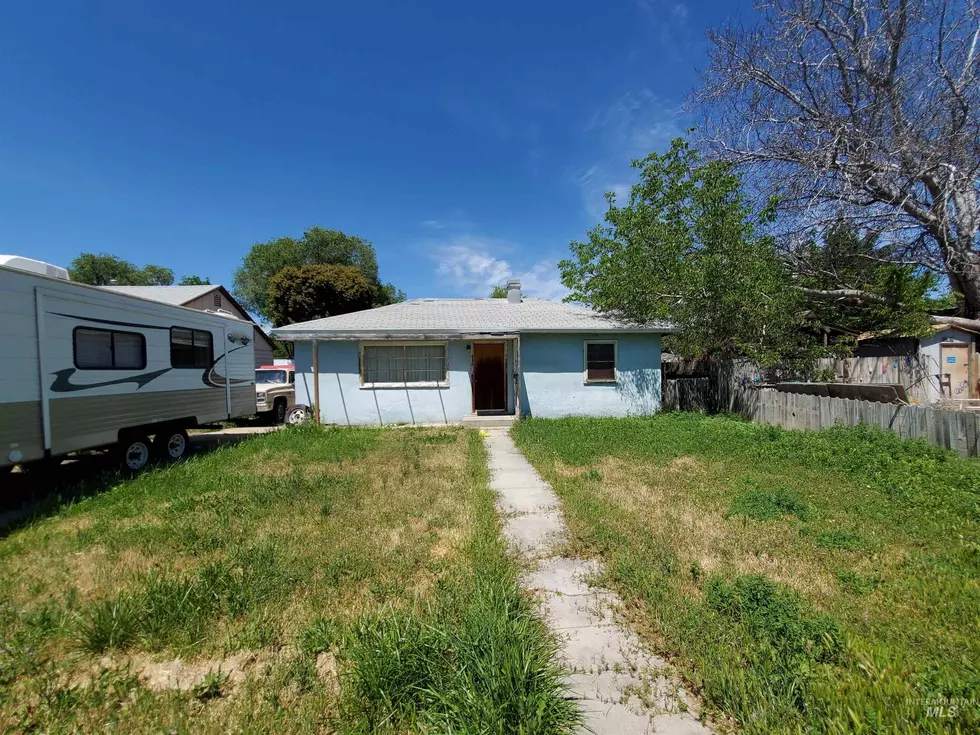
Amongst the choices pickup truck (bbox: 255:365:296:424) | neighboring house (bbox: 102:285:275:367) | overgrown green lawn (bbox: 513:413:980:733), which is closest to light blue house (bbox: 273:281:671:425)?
pickup truck (bbox: 255:365:296:424)

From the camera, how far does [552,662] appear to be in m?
2.33

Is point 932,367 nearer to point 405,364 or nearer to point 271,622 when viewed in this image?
point 405,364

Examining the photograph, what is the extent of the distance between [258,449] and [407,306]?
7563mm

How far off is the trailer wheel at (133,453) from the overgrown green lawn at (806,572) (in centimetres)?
705

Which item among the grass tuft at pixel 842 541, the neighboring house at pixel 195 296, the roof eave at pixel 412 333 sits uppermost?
the neighboring house at pixel 195 296

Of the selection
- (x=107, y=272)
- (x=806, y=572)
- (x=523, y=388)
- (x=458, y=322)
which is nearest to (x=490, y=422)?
(x=523, y=388)

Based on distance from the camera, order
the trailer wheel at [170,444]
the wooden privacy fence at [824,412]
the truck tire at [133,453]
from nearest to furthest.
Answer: the wooden privacy fence at [824,412]
the truck tire at [133,453]
the trailer wheel at [170,444]

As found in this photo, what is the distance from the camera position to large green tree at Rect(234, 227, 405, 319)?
32875 mm

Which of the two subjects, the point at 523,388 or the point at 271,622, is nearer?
the point at 271,622

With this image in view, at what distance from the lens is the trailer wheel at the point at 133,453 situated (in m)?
6.90

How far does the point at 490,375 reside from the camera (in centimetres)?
1348

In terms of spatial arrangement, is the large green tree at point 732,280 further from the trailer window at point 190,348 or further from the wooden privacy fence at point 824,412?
the trailer window at point 190,348

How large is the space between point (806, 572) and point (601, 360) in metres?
8.87

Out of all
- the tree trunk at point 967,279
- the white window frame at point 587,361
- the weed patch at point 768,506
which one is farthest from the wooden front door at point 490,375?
the tree trunk at point 967,279
